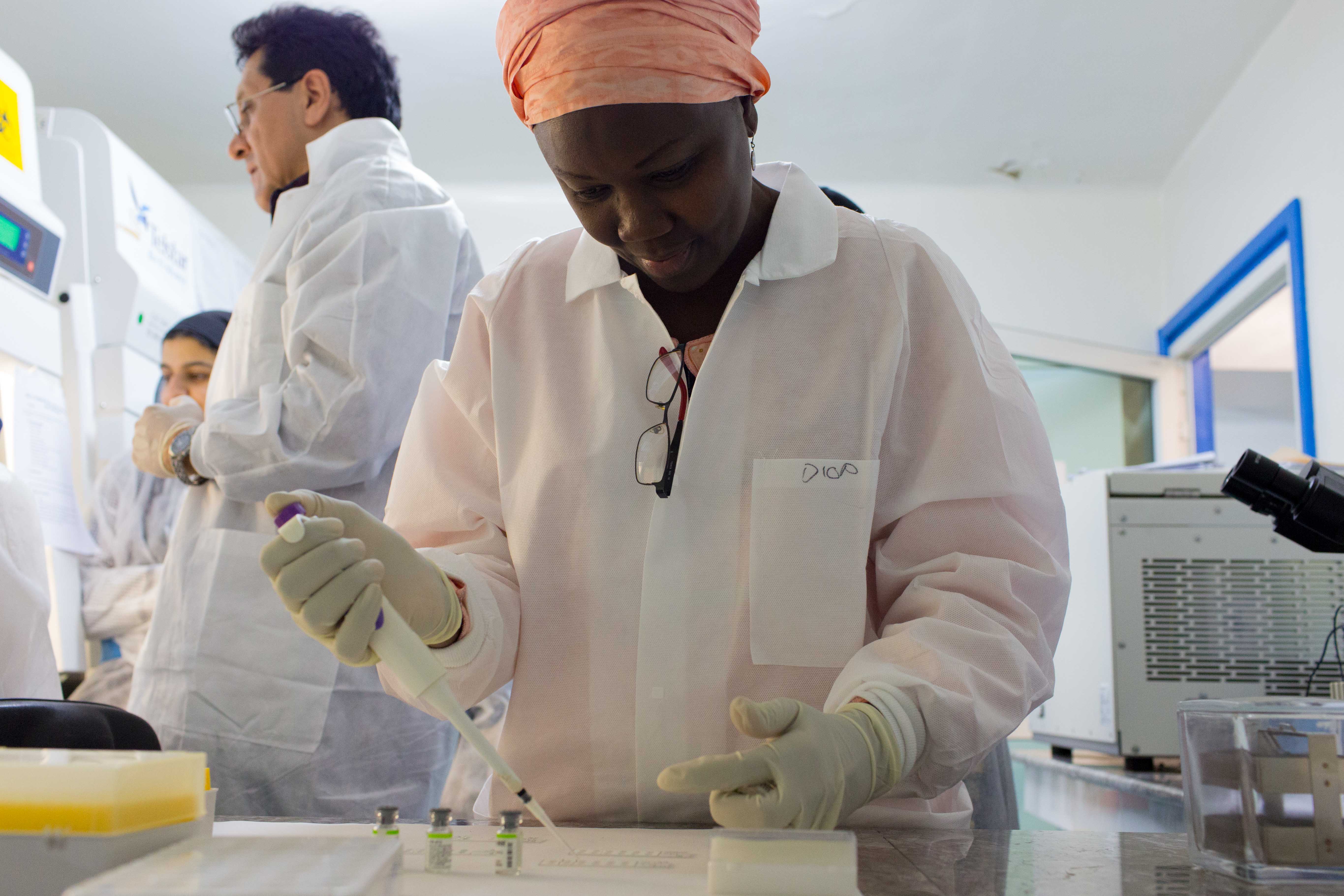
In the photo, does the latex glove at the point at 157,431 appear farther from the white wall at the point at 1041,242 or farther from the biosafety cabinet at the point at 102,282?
the white wall at the point at 1041,242

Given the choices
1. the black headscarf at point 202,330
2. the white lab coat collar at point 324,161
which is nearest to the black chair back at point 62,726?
the white lab coat collar at point 324,161

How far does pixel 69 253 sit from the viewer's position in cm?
241

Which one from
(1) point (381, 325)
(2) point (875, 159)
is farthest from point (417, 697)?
(2) point (875, 159)

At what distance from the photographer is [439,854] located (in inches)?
25.0

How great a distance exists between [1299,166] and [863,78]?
53.6 inches

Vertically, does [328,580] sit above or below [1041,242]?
below

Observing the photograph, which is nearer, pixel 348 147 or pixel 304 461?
pixel 304 461

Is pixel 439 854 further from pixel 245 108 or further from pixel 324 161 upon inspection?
pixel 245 108

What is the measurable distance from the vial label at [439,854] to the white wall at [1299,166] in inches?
110

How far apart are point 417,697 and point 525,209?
13.1ft

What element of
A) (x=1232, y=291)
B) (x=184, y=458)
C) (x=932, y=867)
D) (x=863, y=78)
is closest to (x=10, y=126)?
(x=184, y=458)

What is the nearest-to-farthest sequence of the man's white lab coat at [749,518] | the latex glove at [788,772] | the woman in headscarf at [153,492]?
→ the latex glove at [788,772] → the man's white lab coat at [749,518] → the woman in headscarf at [153,492]

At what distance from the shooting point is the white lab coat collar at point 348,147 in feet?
5.09

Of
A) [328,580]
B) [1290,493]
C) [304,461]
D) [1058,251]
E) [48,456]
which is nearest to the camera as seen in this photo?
[328,580]
